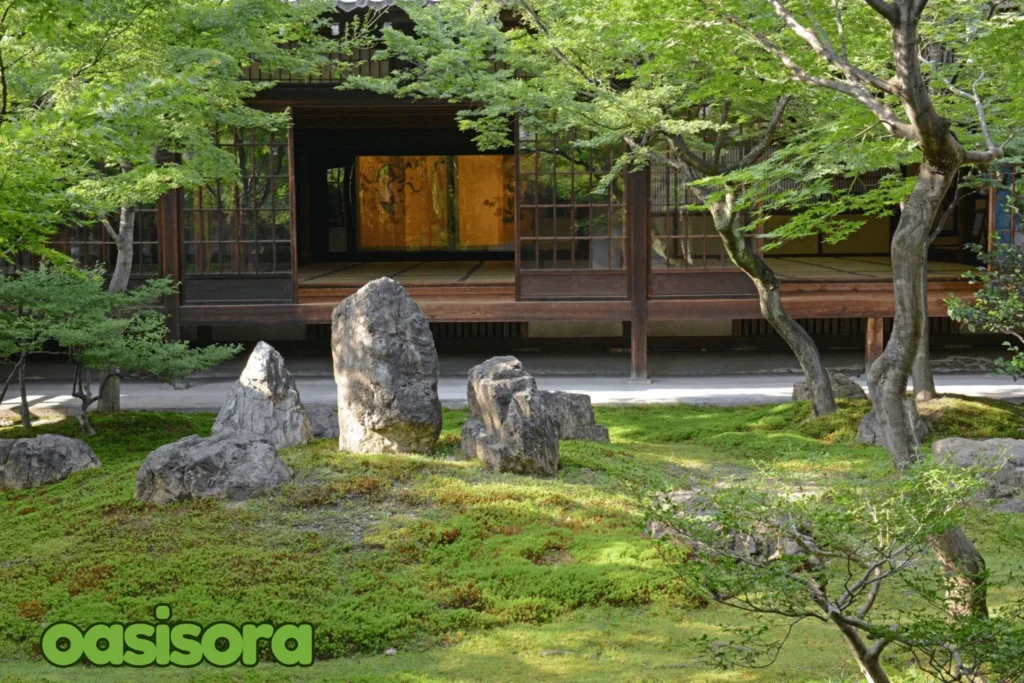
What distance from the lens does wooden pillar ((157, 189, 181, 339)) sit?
653 inches

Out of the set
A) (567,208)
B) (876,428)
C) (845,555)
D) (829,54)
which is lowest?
(876,428)

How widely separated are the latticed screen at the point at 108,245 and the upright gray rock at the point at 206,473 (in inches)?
327

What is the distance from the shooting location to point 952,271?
18.7 metres

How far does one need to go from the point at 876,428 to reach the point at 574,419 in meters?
3.17

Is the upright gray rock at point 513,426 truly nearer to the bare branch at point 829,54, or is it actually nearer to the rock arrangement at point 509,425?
the rock arrangement at point 509,425

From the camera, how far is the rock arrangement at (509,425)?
9.75 metres

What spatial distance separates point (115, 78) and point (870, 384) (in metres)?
6.52

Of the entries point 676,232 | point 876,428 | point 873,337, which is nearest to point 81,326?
point 676,232

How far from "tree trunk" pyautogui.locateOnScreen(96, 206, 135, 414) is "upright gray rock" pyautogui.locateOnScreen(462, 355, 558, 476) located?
5.66 meters

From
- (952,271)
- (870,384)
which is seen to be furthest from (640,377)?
(870,384)

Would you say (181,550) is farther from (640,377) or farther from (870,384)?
(640,377)

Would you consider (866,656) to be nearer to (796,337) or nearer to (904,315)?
(904,315)

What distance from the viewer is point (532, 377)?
37.0 feet

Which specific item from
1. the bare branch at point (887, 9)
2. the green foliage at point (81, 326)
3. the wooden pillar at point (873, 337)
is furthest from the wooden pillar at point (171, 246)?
the bare branch at point (887, 9)
